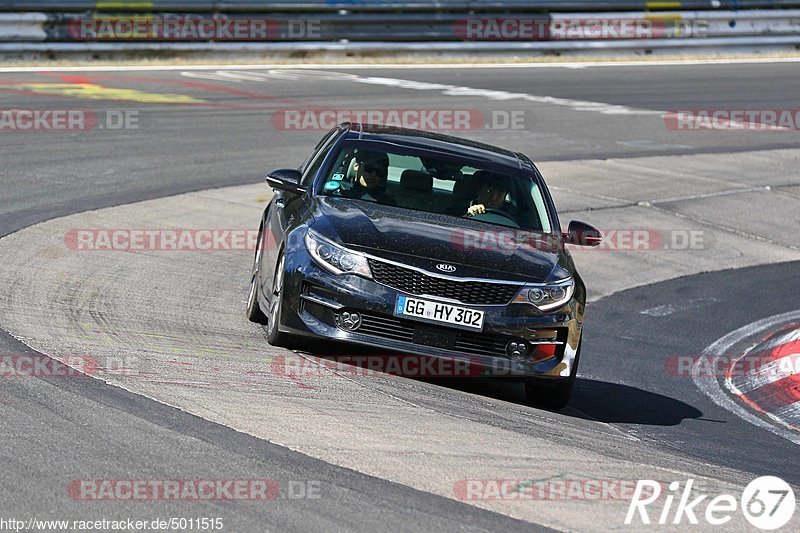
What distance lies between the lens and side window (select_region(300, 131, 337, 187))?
30.0ft

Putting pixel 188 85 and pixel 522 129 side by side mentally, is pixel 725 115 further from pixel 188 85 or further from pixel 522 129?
pixel 188 85

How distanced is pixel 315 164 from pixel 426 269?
194 cm

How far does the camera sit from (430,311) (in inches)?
303

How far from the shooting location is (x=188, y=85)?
2216 cm

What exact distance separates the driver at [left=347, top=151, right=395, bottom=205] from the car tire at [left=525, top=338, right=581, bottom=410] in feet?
5.18

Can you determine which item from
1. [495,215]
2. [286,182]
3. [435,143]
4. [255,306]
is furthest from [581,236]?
[255,306]

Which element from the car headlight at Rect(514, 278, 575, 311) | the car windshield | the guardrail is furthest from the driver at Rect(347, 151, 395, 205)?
the guardrail

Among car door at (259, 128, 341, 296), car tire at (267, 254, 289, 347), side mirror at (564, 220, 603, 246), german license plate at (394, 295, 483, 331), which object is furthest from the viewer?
side mirror at (564, 220, 603, 246)

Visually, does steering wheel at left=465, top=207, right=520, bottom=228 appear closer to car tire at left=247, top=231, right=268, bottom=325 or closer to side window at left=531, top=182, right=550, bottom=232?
side window at left=531, top=182, right=550, bottom=232

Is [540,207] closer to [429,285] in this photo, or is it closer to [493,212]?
[493,212]

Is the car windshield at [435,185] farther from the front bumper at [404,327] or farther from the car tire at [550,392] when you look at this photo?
the car tire at [550,392]

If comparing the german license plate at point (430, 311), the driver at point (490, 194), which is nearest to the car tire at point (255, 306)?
the driver at point (490, 194)

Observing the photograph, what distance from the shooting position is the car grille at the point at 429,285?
7.72 m

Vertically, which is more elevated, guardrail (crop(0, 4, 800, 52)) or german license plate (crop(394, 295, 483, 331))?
guardrail (crop(0, 4, 800, 52))
